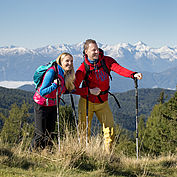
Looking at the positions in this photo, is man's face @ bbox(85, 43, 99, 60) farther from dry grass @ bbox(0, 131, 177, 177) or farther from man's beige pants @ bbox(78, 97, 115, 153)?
dry grass @ bbox(0, 131, 177, 177)

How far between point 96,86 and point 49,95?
107cm

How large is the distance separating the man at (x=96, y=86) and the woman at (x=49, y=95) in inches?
15.7

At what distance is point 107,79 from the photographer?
5.52m

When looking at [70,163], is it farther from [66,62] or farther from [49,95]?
[66,62]

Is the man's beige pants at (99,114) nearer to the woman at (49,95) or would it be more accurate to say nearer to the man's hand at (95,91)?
the man's hand at (95,91)

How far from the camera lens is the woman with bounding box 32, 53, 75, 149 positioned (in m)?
4.70

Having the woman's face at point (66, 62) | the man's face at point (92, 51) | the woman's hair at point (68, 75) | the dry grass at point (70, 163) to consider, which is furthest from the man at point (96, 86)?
the dry grass at point (70, 163)

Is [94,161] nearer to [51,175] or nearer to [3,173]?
[51,175]

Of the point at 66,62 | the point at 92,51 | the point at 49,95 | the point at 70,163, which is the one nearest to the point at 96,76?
the point at 92,51

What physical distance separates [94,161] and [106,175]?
0.53 metres

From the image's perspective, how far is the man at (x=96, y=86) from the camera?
5.32 m

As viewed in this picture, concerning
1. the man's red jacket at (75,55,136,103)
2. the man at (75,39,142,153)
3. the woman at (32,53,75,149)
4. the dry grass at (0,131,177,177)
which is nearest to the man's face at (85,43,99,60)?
the man at (75,39,142,153)

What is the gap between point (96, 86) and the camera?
547 cm

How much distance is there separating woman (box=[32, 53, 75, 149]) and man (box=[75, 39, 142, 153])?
40 cm
